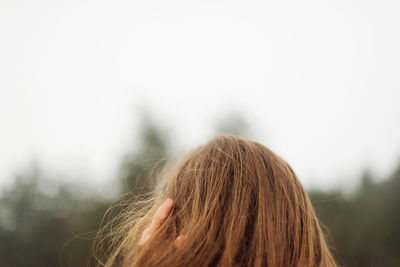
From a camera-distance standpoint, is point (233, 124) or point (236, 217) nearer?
point (236, 217)

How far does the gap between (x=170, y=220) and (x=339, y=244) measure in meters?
19.6

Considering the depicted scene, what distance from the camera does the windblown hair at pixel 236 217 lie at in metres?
1.42

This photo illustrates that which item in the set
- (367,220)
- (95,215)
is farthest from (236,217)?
(367,220)

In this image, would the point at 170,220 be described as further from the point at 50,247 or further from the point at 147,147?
the point at 147,147

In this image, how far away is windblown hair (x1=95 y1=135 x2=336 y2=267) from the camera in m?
1.42

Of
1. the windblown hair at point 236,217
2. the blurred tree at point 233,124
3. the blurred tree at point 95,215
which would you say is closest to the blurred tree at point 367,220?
the blurred tree at point 95,215

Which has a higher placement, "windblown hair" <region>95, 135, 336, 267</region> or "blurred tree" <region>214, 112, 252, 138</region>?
"windblown hair" <region>95, 135, 336, 267</region>

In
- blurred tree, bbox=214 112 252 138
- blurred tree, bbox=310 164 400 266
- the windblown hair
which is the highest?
the windblown hair

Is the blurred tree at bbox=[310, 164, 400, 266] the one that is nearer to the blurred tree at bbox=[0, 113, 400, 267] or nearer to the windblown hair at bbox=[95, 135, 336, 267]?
the blurred tree at bbox=[0, 113, 400, 267]

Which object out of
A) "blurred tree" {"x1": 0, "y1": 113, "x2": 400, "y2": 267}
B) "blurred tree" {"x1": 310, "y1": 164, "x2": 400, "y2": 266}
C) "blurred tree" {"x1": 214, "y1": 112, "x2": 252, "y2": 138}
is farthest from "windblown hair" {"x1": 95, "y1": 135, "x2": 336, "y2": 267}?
"blurred tree" {"x1": 214, "y1": 112, "x2": 252, "y2": 138}

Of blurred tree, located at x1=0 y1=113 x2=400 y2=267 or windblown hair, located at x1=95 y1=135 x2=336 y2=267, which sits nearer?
windblown hair, located at x1=95 y1=135 x2=336 y2=267

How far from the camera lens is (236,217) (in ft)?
4.90

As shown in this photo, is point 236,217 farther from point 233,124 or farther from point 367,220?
point 233,124

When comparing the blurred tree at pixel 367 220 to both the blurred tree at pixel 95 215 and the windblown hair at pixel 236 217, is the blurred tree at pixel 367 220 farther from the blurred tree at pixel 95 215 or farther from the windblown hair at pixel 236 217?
the windblown hair at pixel 236 217
